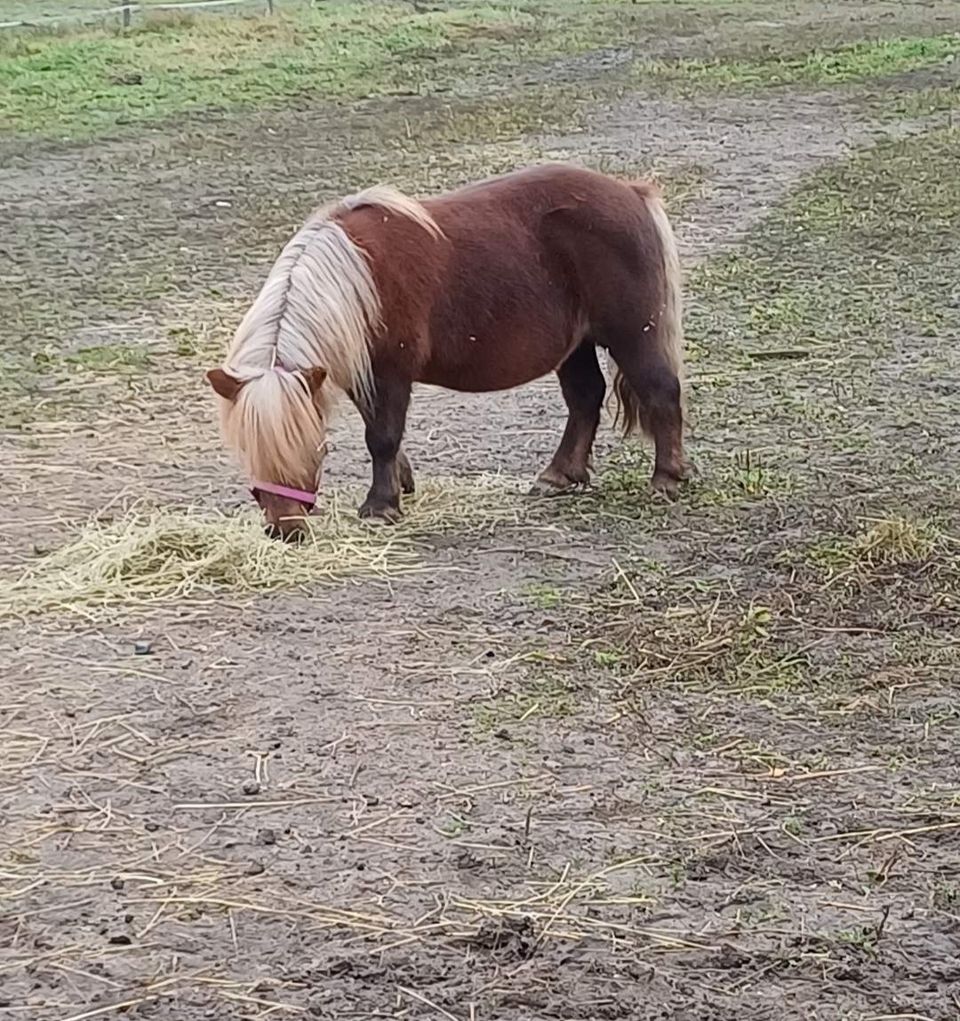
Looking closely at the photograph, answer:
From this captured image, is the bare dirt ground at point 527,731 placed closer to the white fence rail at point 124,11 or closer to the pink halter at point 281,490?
the pink halter at point 281,490

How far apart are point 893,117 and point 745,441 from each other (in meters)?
8.11

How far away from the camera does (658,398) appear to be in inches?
237

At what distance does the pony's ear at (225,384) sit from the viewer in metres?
5.18

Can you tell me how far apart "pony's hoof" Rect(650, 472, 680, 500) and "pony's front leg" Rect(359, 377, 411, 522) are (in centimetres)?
87

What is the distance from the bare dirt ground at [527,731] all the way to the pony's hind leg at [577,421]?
0.43 ft

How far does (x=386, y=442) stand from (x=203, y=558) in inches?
29.7

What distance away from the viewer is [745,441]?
21.7 feet

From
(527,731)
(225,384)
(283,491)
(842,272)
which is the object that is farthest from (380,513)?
(842,272)

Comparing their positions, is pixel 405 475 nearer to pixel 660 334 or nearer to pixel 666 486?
pixel 666 486

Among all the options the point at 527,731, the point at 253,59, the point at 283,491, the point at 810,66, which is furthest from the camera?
the point at 253,59

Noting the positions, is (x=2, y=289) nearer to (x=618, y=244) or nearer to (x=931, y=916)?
(x=618, y=244)

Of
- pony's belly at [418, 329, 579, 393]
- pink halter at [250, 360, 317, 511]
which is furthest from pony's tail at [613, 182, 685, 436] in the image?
pink halter at [250, 360, 317, 511]

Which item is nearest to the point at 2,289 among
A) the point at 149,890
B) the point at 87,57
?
the point at 149,890

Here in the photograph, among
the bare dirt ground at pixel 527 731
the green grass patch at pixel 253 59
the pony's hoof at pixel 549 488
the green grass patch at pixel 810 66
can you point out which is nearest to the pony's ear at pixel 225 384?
the bare dirt ground at pixel 527 731
